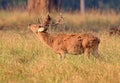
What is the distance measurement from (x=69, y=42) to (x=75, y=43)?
7.1 inches

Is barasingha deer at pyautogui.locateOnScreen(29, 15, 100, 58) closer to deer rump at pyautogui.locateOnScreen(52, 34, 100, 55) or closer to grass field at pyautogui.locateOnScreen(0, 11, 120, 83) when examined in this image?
deer rump at pyautogui.locateOnScreen(52, 34, 100, 55)

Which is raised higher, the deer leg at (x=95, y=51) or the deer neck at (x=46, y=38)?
the deer neck at (x=46, y=38)

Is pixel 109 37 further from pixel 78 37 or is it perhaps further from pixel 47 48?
pixel 78 37

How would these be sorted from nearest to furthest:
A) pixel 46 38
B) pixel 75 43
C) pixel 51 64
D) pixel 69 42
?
1. pixel 51 64
2. pixel 75 43
3. pixel 69 42
4. pixel 46 38

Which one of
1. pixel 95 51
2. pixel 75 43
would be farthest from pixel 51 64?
pixel 95 51

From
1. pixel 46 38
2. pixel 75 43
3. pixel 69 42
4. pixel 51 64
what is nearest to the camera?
pixel 51 64

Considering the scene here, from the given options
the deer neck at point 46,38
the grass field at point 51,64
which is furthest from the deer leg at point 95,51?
the deer neck at point 46,38

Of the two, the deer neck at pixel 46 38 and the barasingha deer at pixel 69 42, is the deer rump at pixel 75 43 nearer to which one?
the barasingha deer at pixel 69 42

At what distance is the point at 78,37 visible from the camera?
10.7 meters

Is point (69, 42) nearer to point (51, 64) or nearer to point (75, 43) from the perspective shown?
point (75, 43)

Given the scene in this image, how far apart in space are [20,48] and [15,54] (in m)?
0.62

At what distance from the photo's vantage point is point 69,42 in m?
10.8

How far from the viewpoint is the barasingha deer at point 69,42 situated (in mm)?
10587

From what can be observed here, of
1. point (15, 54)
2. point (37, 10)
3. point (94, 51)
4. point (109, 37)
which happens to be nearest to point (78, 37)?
point (94, 51)
